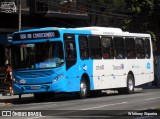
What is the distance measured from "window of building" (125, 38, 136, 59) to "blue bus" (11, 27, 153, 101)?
32 cm

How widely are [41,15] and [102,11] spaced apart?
1008cm

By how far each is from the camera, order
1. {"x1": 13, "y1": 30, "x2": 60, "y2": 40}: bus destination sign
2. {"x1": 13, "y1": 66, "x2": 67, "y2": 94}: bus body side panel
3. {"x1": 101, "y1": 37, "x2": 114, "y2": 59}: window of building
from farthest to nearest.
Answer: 1. {"x1": 101, "y1": 37, "x2": 114, "y2": 59}: window of building
2. {"x1": 13, "y1": 30, "x2": 60, "y2": 40}: bus destination sign
3. {"x1": 13, "y1": 66, "x2": 67, "y2": 94}: bus body side panel

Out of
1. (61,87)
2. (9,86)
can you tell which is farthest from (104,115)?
(9,86)

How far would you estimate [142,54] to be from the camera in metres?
29.8

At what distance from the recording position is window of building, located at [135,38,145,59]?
1150 inches

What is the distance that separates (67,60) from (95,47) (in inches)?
113

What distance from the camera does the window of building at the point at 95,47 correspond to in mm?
24922

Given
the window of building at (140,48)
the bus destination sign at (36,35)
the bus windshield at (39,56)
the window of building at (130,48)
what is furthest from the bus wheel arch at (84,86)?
the window of building at (140,48)

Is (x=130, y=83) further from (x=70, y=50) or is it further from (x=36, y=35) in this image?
(x=36, y=35)

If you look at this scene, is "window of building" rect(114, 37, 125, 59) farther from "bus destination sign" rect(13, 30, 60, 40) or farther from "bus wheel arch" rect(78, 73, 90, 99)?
"bus destination sign" rect(13, 30, 60, 40)

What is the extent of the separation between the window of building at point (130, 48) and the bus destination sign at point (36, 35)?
6.43 meters

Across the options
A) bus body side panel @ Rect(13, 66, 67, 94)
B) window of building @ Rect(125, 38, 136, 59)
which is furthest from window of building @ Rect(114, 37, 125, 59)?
bus body side panel @ Rect(13, 66, 67, 94)

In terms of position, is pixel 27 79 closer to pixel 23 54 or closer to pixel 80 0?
pixel 23 54

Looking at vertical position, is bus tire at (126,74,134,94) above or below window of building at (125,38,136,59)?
below
